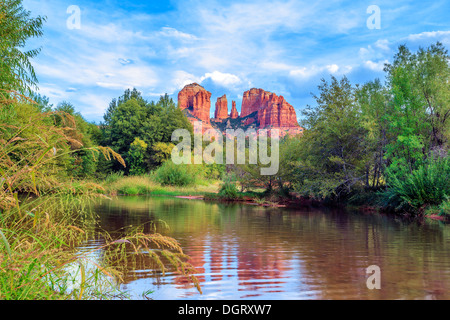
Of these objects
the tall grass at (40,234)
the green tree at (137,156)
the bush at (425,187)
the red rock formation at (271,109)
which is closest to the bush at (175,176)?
the green tree at (137,156)

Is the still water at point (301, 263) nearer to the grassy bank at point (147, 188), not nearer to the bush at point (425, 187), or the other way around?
the bush at point (425, 187)

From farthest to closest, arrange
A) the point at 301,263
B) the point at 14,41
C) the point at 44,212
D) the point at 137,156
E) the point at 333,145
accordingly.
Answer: the point at 137,156
the point at 333,145
the point at 14,41
the point at 301,263
the point at 44,212

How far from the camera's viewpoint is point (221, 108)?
132500mm

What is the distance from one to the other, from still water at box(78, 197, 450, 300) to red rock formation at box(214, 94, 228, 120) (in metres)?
122

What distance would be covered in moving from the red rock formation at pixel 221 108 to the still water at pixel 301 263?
12192 cm

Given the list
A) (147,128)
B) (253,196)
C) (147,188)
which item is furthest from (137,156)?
(253,196)

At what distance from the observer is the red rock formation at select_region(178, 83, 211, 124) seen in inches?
4675

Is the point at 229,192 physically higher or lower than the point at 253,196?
higher

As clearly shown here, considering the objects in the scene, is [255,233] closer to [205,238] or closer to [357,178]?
[205,238]

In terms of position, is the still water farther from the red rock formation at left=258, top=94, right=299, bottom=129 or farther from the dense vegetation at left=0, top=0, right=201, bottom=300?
the red rock formation at left=258, top=94, right=299, bottom=129

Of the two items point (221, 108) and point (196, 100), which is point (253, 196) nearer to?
point (196, 100)

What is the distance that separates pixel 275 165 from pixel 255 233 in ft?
46.0

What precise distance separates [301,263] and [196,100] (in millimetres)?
115439
